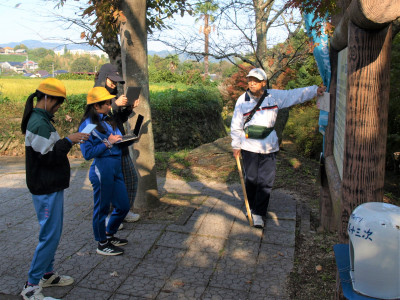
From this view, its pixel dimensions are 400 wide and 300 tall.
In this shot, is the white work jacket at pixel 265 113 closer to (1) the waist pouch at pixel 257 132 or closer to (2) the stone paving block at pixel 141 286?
(1) the waist pouch at pixel 257 132

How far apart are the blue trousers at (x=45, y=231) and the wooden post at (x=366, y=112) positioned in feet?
7.49

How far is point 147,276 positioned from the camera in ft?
11.8

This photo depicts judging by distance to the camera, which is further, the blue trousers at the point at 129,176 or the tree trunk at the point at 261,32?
the tree trunk at the point at 261,32

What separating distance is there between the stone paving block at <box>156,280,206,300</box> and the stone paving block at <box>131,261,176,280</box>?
0.53ft

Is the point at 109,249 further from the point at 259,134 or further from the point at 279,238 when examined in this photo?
the point at 259,134

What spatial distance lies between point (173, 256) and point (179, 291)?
2.13ft

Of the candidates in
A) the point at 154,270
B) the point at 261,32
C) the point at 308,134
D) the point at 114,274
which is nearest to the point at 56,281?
the point at 114,274

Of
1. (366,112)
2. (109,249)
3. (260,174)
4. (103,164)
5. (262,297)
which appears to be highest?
(366,112)

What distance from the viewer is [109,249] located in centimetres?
400

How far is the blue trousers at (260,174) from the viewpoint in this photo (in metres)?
4.61

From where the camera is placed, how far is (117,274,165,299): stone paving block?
131 inches

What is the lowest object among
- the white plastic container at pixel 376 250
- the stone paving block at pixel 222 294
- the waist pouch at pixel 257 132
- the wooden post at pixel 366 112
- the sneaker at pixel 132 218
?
the stone paving block at pixel 222 294

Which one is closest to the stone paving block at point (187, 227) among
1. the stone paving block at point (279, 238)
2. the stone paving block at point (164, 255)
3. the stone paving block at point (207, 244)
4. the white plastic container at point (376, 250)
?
the stone paving block at point (207, 244)

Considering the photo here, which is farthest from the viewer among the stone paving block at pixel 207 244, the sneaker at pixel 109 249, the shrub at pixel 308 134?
the shrub at pixel 308 134
